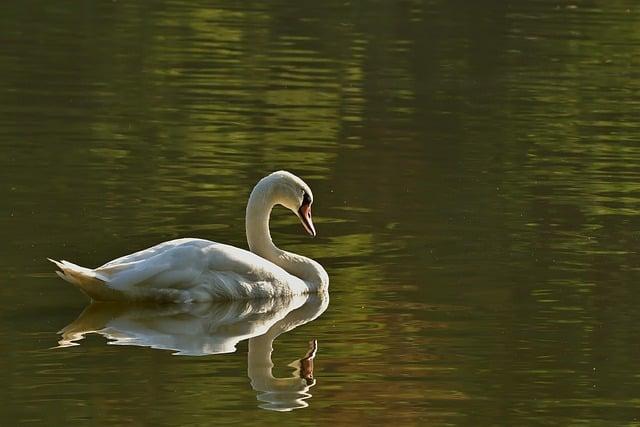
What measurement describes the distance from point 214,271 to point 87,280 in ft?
3.13

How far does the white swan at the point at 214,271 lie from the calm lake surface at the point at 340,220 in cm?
17

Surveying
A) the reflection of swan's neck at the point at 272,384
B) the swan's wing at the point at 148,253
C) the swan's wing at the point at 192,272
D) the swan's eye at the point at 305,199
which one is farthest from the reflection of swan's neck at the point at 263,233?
the reflection of swan's neck at the point at 272,384

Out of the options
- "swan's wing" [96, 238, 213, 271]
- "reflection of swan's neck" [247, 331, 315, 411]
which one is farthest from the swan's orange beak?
"reflection of swan's neck" [247, 331, 315, 411]

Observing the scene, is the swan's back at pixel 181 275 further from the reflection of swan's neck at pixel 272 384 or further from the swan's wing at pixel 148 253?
the reflection of swan's neck at pixel 272 384

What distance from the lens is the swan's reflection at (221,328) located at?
10.9 m

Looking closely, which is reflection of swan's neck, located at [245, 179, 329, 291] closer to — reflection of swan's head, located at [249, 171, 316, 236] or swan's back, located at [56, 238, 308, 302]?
reflection of swan's head, located at [249, 171, 316, 236]

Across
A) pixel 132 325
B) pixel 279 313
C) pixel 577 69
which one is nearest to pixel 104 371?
pixel 132 325

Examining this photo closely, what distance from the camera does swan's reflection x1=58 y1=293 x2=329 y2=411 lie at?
10875mm

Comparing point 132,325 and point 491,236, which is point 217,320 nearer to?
point 132,325

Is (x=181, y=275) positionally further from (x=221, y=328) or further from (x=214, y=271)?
(x=221, y=328)

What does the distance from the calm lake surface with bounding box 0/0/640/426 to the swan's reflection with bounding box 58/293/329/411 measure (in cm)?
3

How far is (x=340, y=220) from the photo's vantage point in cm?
1614

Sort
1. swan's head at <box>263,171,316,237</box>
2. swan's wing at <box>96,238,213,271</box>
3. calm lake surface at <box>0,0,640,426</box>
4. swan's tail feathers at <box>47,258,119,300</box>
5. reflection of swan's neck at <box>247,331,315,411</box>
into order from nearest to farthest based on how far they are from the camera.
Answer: reflection of swan's neck at <box>247,331,315,411</box>
calm lake surface at <box>0,0,640,426</box>
swan's tail feathers at <box>47,258,119,300</box>
swan's wing at <box>96,238,213,271</box>
swan's head at <box>263,171,316,237</box>

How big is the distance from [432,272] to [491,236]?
151 cm
